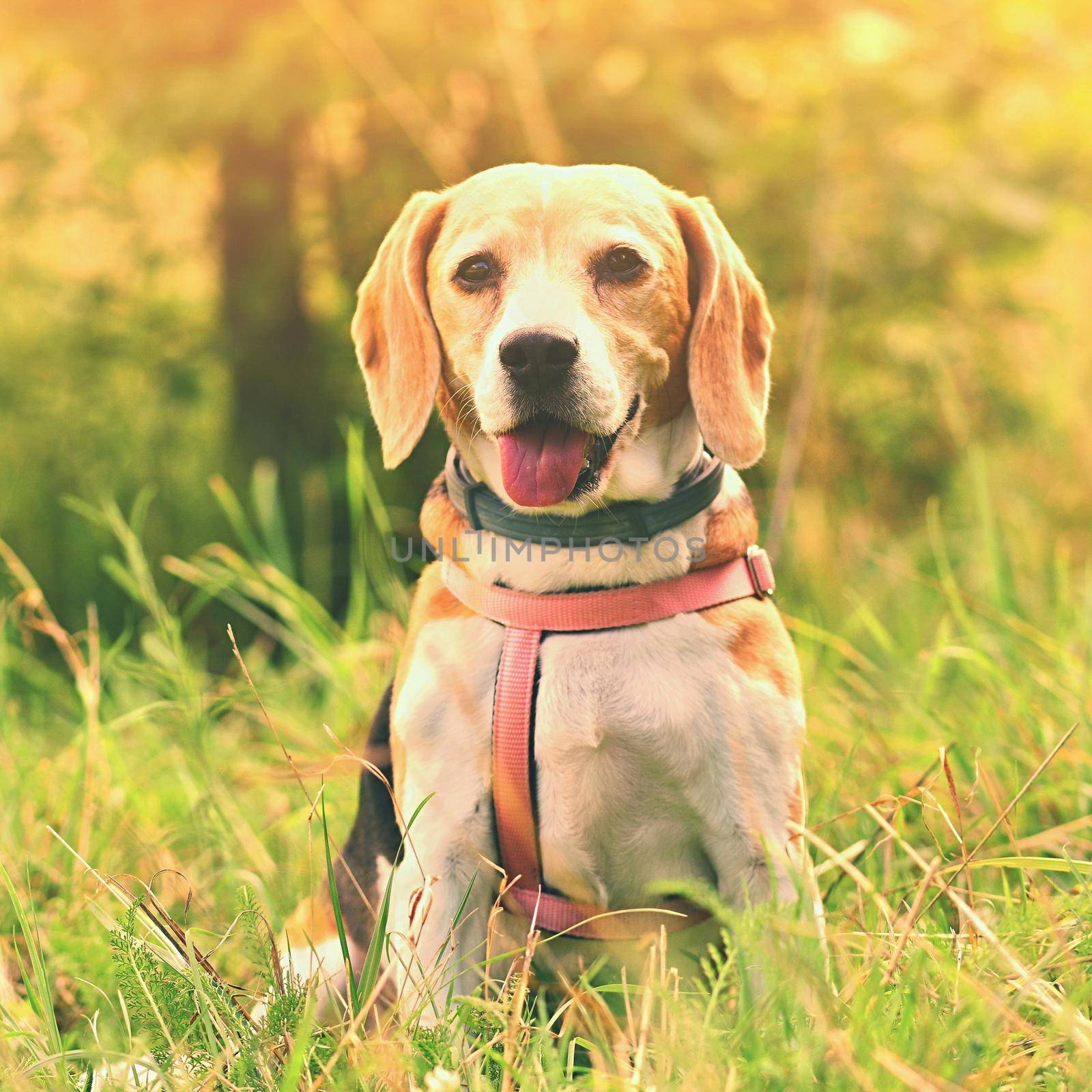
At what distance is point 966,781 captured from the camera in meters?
2.99

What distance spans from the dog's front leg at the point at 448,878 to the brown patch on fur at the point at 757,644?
52cm

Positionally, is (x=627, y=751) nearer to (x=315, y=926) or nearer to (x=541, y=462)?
(x=541, y=462)

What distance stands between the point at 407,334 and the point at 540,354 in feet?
1.38

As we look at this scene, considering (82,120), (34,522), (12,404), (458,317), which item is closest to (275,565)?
(458,317)

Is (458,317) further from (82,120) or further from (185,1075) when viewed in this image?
(82,120)

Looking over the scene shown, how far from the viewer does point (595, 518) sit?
224 cm

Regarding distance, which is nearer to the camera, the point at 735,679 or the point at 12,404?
the point at 735,679

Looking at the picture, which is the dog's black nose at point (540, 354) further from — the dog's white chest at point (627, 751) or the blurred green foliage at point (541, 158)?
the blurred green foliage at point (541, 158)

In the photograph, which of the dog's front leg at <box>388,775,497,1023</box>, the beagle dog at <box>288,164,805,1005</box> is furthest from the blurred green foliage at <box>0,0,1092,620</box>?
the dog's front leg at <box>388,775,497,1023</box>

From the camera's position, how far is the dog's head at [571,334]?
7.15 feet

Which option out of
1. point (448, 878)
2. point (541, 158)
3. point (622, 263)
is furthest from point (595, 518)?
point (541, 158)

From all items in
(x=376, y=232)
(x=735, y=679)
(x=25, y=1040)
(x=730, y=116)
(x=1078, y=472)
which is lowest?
(x=1078, y=472)

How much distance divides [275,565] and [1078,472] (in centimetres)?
398

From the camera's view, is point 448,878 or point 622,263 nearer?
point 448,878
